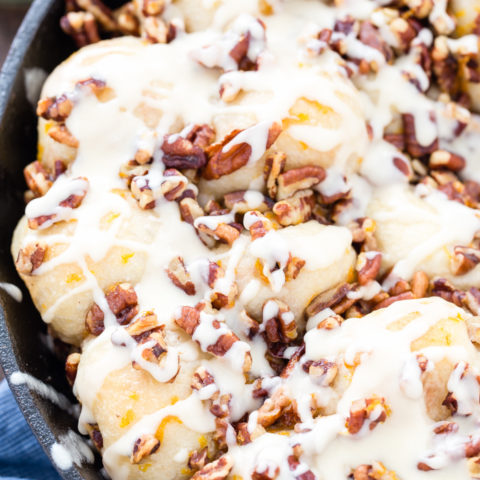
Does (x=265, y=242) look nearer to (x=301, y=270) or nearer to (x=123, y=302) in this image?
(x=301, y=270)

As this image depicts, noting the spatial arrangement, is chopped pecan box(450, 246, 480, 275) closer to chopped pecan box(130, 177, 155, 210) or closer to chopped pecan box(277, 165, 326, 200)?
chopped pecan box(277, 165, 326, 200)

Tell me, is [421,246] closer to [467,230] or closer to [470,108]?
[467,230]

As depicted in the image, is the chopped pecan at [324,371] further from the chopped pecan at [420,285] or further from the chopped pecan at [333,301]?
the chopped pecan at [420,285]

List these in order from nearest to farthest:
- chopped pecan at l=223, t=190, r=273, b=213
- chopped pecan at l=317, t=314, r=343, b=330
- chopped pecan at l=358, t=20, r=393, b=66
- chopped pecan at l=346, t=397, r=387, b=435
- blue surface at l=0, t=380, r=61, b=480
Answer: chopped pecan at l=346, t=397, r=387, b=435 → chopped pecan at l=317, t=314, r=343, b=330 → chopped pecan at l=223, t=190, r=273, b=213 → chopped pecan at l=358, t=20, r=393, b=66 → blue surface at l=0, t=380, r=61, b=480

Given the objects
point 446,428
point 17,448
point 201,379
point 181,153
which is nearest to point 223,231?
point 181,153

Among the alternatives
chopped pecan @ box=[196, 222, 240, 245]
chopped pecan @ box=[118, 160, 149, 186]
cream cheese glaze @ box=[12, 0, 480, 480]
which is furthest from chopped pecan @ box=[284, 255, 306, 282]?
chopped pecan @ box=[118, 160, 149, 186]

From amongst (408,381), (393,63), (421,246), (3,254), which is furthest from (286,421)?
(393,63)
